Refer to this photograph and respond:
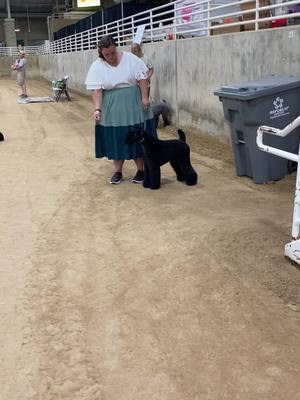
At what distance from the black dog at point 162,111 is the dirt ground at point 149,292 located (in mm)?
3898

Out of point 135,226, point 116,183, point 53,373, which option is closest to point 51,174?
point 116,183

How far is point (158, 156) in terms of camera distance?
17.4 ft

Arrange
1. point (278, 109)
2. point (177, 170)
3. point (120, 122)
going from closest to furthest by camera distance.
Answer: point (278, 109) < point (120, 122) < point (177, 170)

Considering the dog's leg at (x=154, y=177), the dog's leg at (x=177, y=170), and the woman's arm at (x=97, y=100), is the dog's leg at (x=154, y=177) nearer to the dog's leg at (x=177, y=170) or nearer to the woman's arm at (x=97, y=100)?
the dog's leg at (x=177, y=170)

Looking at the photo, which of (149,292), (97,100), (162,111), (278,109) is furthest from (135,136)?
(162,111)

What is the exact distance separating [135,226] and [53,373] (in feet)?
6.84

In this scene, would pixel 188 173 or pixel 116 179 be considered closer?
pixel 188 173

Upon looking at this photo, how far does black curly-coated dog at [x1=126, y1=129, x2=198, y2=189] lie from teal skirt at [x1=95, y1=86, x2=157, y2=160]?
0.40 feet

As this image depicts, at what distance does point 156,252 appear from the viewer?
3.77 metres

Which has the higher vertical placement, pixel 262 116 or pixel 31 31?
pixel 31 31

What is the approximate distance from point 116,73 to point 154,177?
1.17m

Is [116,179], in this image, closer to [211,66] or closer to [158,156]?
[158,156]

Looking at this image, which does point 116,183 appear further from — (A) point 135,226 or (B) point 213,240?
(B) point 213,240

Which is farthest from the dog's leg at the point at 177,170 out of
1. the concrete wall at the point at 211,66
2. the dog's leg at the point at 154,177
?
the concrete wall at the point at 211,66
